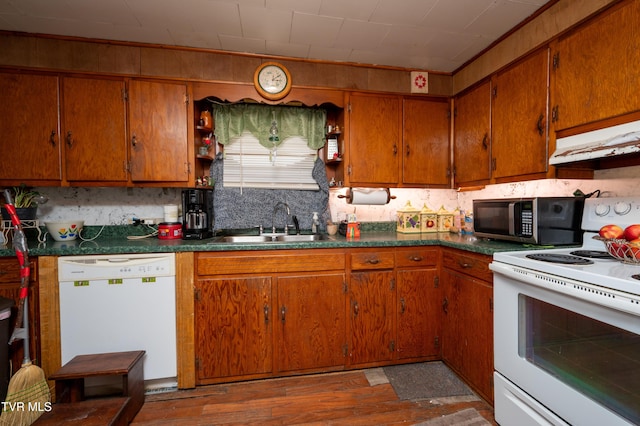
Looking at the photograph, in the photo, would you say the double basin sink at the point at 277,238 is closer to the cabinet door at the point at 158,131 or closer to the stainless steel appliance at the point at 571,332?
the cabinet door at the point at 158,131

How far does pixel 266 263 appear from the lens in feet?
6.55

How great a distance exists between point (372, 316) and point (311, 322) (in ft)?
1.49

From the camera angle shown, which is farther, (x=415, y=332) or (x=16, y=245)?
(x=415, y=332)

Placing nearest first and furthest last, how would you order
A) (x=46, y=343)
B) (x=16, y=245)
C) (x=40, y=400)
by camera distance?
(x=40, y=400)
(x=16, y=245)
(x=46, y=343)

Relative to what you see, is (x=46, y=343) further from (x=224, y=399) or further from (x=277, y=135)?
(x=277, y=135)

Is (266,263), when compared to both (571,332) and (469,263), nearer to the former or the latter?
(469,263)

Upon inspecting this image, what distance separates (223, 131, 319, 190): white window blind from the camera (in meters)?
2.56

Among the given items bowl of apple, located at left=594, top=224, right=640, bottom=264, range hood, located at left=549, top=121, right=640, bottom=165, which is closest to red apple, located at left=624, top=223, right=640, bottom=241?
bowl of apple, located at left=594, top=224, right=640, bottom=264

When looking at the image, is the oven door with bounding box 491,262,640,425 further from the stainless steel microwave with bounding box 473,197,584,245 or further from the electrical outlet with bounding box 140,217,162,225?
the electrical outlet with bounding box 140,217,162,225

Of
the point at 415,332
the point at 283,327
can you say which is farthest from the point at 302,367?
the point at 415,332

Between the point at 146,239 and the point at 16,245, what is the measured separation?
2.32 ft

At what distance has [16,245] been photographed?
1664mm

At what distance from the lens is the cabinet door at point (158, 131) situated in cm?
217

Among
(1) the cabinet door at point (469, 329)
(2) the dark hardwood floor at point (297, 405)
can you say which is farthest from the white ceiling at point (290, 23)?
(2) the dark hardwood floor at point (297, 405)
